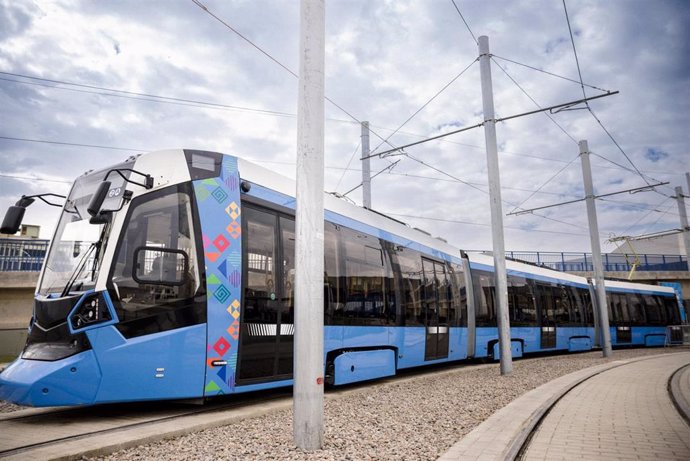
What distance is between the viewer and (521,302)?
53.7 feet

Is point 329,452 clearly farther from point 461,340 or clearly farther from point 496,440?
point 461,340

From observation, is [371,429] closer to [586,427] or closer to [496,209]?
[586,427]

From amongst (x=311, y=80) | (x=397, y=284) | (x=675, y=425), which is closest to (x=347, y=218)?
(x=397, y=284)

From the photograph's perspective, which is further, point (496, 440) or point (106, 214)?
point (106, 214)

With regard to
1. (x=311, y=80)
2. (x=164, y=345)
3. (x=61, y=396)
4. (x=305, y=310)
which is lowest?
(x=61, y=396)

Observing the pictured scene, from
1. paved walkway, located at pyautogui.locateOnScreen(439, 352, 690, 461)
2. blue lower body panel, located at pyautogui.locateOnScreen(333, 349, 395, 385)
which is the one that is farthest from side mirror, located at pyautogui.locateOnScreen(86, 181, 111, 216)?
paved walkway, located at pyautogui.locateOnScreen(439, 352, 690, 461)

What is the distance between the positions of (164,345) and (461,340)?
352 inches

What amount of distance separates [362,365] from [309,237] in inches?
170

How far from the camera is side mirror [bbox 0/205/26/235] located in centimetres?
605

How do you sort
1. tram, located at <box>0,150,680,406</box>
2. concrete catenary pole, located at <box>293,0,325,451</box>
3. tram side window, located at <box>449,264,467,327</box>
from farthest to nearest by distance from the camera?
1. tram side window, located at <box>449,264,467,327</box>
2. tram, located at <box>0,150,680,406</box>
3. concrete catenary pole, located at <box>293,0,325,451</box>

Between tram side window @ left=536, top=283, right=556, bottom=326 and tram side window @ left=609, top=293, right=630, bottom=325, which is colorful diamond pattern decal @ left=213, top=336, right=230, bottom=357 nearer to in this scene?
tram side window @ left=536, top=283, right=556, bottom=326

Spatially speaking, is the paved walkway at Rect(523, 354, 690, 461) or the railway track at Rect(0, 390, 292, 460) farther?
the paved walkway at Rect(523, 354, 690, 461)

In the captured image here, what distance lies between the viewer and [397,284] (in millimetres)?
9930

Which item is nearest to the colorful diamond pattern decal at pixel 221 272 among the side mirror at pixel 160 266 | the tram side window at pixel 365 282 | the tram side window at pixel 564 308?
the side mirror at pixel 160 266
